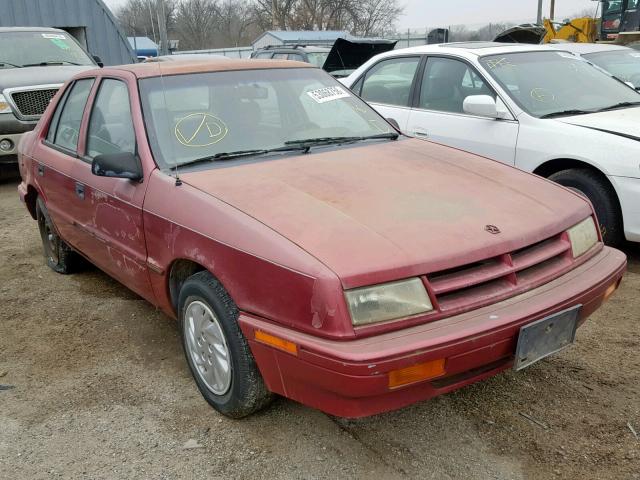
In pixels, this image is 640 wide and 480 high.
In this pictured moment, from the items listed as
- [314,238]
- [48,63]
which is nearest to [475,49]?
[314,238]

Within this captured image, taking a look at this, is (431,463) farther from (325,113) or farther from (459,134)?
(459,134)

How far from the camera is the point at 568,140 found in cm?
456

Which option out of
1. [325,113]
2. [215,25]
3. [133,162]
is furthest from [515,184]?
[215,25]

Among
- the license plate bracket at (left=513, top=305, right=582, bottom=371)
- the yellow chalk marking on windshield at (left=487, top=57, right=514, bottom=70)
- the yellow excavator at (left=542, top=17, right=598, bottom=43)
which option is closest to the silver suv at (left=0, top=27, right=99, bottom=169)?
the yellow chalk marking on windshield at (left=487, top=57, right=514, bottom=70)

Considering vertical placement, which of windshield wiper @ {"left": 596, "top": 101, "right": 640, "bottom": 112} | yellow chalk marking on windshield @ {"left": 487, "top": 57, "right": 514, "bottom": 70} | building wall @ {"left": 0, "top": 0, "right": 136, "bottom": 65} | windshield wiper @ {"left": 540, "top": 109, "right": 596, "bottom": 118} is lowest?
windshield wiper @ {"left": 540, "top": 109, "right": 596, "bottom": 118}

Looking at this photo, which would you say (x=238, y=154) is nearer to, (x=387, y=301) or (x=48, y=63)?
(x=387, y=301)

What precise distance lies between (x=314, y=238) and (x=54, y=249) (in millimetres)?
3185

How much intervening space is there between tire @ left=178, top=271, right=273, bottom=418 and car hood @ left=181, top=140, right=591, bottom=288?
0.39 m

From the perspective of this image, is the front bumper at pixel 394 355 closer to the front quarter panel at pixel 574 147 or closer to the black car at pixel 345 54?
the front quarter panel at pixel 574 147

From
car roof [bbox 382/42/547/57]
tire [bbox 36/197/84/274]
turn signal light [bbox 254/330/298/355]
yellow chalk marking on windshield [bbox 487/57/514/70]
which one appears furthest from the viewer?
car roof [bbox 382/42/547/57]

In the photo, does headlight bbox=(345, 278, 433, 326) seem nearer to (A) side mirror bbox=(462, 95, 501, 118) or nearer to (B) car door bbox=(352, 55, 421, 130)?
(A) side mirror bbox=(462, 95, 501, 118)

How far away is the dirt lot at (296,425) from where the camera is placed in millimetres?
2480

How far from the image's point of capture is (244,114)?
3393 millimetres

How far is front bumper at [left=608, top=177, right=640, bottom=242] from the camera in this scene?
13.9ft
